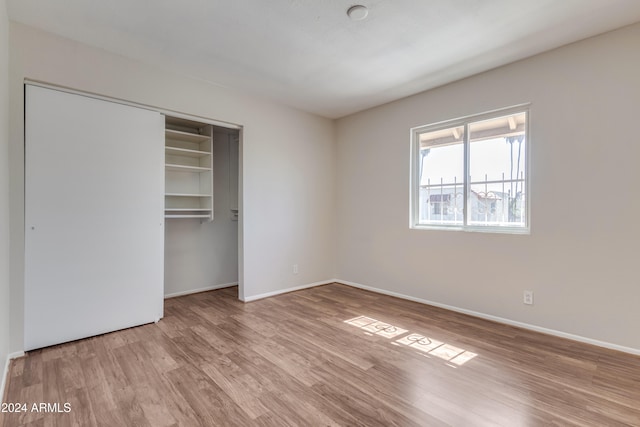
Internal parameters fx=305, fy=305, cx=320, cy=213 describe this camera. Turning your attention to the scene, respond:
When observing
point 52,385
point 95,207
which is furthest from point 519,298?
point 95,207

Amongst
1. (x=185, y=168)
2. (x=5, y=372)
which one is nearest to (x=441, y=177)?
(x=185, y=168)

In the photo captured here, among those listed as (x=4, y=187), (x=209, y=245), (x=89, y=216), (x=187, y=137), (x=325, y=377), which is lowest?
(x=325, y=377)

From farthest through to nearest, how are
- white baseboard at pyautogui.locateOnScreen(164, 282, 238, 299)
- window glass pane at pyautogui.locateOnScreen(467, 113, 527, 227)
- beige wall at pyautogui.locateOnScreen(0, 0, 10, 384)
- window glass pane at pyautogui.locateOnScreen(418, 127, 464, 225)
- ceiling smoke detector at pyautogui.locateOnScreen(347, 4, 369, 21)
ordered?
white baseboard at pyautogui.locateOnScreen(164, 282, 238, 299) < window glass pane at pyautogui.locateOnScreen(418, 127, 464, 225) < window glass pane at pyautogui.locateOnScreen(467, 113, 527, 227) < ceiling smoke detector at pyautogui.locateOnScreen(347, 4, 369, 21) < beige wall at pyautogui.locateOnScreen(0, 0, 10, 384)

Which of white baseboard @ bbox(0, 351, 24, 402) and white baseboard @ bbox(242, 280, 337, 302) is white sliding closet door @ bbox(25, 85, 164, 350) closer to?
white baseboard @ bbox(0, 351, 24, 402)

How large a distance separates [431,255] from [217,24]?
333cm

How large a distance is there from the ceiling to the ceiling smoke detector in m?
0.05

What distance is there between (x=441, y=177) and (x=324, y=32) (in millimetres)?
2221

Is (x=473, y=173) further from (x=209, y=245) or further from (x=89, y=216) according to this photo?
(x=89, y=216)

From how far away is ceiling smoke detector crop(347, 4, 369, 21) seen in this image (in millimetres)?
2264

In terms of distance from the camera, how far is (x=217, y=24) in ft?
8.13

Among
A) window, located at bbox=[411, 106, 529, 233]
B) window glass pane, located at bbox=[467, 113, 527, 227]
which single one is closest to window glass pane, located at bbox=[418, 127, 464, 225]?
window, located at bbox=[411, 106, 529, 233]

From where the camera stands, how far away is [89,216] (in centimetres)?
280

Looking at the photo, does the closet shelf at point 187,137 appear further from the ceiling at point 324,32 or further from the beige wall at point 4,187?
the beige wall at point 4,187

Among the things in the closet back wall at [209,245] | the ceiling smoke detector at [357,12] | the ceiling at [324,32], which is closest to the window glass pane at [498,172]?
the ceiling at [324,32]
